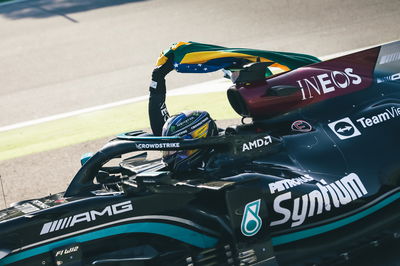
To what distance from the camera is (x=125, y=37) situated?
47.2ft

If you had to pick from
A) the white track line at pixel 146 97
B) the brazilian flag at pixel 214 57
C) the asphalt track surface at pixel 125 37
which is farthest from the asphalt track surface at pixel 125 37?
the brazilian flag at pixel 214 57

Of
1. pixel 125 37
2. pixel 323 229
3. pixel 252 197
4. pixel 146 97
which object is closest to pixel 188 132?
pixel 252 197

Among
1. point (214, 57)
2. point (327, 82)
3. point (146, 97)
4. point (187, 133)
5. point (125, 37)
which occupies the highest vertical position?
point (125, 37)

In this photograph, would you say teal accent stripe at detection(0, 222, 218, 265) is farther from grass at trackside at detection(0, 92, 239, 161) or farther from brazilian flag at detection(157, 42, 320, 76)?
grass at trackside at detection(0, 92, 239, 161)

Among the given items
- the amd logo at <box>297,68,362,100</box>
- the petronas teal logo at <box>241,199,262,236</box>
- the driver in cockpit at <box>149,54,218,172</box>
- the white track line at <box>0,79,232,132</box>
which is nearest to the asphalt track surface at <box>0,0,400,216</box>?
the white track line at <box>0,79,232,132</box>

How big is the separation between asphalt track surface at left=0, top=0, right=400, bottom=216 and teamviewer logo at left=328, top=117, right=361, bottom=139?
4.33 m

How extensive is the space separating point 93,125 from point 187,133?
195 inches

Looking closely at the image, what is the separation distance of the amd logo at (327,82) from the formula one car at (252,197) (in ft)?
0.04

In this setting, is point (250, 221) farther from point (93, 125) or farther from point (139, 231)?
point (93, 125)

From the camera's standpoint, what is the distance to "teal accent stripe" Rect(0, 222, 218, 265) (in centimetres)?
469

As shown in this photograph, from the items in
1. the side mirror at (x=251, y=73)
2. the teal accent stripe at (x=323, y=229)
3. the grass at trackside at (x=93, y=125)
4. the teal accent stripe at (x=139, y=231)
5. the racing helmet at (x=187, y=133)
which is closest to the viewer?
the teal accent stripe at (x=139, y=231)

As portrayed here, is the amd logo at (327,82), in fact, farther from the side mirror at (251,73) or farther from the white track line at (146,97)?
the white track line at (146,97)

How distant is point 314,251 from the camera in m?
5.04

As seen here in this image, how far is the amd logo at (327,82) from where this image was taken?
5867 millimetres
